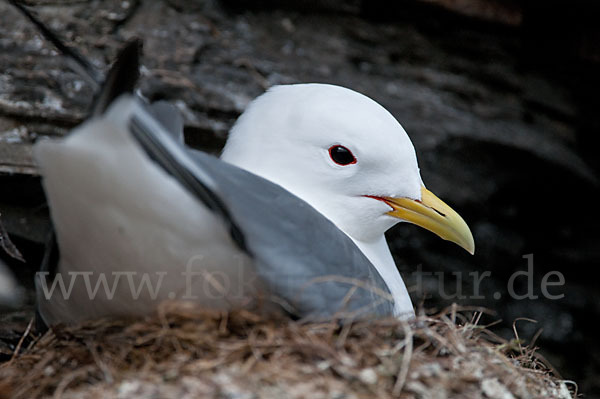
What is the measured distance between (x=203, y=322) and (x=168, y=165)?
1.32 ft

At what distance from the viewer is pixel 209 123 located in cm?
308

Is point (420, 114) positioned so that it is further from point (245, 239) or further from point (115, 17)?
point (245, 239)

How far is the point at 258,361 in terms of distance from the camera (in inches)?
64.2

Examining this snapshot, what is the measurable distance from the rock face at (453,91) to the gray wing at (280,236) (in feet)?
4.37

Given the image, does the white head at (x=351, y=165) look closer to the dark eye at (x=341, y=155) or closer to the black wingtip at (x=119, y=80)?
the dark eye at (x=341, y=155)

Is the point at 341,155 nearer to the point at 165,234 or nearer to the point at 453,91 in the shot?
the point at 165,234

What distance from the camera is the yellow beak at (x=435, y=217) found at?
87.7 inches

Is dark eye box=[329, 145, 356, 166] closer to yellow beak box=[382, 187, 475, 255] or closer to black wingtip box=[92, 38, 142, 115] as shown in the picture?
yellow beak box=[382, 187, 475, 255]

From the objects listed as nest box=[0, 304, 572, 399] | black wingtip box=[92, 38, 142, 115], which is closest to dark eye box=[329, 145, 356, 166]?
nest box=[0, 304, 572, 399]

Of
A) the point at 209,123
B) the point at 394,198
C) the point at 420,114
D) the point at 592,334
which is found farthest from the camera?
the point at 592,334

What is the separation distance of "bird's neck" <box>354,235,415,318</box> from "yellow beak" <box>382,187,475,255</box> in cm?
14

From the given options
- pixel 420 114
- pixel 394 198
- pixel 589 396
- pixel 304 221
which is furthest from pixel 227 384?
pixel 589 396

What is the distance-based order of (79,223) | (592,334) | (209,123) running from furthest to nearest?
1. (592,334)
2. (209,123)
3. (79,223)

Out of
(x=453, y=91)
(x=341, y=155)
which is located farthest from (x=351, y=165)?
(x=453, y=91)
